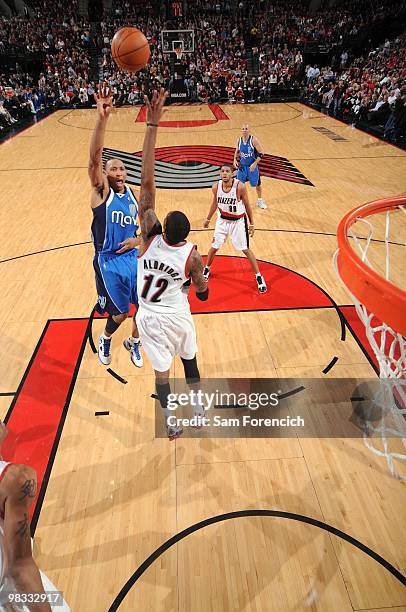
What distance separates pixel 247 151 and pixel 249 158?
16 centimetres

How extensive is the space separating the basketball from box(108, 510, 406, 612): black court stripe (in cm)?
453

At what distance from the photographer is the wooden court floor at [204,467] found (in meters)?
2.59

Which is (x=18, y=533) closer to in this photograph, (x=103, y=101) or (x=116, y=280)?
(x=116, y=280)

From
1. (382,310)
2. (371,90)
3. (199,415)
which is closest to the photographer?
(382,310)

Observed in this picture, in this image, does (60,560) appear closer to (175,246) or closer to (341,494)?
(341,494)

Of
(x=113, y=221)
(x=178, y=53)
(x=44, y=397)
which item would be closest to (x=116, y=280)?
(x=113, y=221)

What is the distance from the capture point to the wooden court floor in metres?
2.59

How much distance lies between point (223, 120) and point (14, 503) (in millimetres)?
17142

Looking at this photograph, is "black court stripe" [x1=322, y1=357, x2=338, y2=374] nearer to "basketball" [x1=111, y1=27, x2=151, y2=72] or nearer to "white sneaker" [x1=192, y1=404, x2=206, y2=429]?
"white sneaker" [x1=192, y1=404, x2=206, y2=429]

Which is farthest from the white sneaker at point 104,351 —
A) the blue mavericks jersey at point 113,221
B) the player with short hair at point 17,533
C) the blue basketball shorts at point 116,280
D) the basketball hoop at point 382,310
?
the player with short hair at point 17,533

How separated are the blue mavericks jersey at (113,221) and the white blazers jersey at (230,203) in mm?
1666

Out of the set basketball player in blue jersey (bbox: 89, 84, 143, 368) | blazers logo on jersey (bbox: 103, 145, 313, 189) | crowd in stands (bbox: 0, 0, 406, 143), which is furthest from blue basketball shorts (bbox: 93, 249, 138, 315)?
crowd in stands (bbox: 0, 0, 406, 143)

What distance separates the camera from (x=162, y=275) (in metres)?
3.09

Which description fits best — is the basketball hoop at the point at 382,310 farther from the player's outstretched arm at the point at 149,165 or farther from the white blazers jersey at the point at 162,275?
the player's outstretched arm at the point at 149,165
